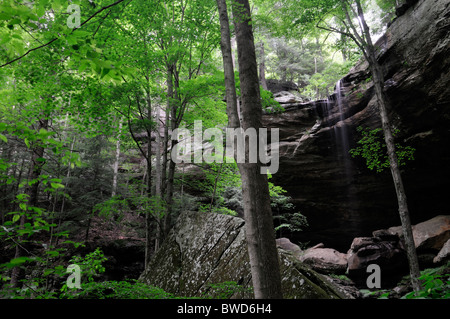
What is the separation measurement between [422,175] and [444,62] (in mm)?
5449

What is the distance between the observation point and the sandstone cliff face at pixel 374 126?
8.40 metres

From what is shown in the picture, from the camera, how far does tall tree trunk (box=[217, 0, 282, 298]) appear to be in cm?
258

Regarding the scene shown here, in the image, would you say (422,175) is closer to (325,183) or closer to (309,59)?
(325,183)

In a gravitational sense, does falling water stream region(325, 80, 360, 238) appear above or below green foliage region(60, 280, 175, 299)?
above

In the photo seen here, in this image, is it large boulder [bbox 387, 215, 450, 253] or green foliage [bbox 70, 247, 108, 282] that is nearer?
green foliage [bbox 70, 247, 108, 282]

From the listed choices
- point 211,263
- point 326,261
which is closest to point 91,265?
point 211,263

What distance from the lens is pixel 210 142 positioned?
961cm

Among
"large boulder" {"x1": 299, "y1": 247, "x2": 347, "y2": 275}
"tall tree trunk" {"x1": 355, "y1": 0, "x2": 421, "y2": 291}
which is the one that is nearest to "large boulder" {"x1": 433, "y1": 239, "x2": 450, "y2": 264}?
"tall tree trunk" {"x1": 355, "y1": 0, "x2": 421, "y2": 291}

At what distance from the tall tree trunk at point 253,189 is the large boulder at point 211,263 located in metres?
1.15

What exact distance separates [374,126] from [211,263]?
10.1 m

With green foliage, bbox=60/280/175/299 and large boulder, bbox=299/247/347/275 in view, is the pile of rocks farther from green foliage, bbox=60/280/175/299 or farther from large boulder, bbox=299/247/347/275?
green foliage, bbox=60/280/175/299

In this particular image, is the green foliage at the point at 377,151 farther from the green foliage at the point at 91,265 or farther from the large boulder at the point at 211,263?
the green foliage at the point at 91,265

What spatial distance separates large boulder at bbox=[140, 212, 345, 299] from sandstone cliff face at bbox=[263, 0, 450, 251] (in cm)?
849
